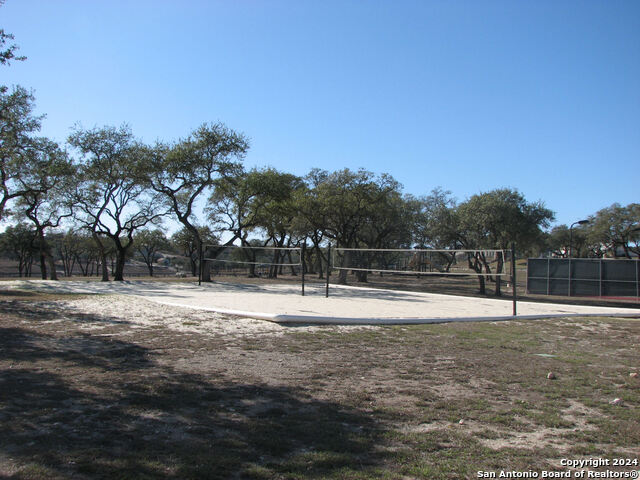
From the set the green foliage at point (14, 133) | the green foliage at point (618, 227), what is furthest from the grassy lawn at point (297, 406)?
the green foliage at point (618, 227)

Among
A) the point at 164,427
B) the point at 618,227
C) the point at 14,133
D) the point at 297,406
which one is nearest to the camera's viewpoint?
the point at 164,427

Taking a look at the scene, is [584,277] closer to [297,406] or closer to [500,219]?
[500,219]

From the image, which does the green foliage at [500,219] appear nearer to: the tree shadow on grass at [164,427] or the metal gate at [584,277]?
the metal gate at [584,277]

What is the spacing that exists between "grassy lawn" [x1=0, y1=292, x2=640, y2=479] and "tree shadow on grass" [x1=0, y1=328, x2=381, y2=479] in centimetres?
1

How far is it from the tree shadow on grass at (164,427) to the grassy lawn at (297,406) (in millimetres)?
13

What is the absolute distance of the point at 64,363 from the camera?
4.83 m

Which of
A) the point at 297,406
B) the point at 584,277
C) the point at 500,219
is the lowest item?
the point at 297,406

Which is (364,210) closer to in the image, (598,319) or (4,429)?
(598,319)

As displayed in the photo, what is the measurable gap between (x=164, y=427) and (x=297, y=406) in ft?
3.86

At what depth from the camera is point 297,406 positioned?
3.74 metres

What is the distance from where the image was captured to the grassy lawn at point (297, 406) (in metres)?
2.65

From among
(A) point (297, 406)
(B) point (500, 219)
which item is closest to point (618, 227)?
(B) point (500, 219)

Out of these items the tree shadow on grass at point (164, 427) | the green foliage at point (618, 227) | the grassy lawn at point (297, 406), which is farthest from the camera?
the green foliage at point (618, 227)

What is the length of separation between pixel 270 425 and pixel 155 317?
20.8 feet
